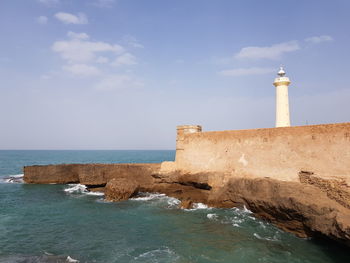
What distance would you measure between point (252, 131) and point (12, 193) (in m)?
20.7

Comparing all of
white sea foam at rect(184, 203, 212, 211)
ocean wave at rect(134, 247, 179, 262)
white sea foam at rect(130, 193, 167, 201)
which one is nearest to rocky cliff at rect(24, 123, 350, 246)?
white sea foam at rect(184, 203, 212, 211)

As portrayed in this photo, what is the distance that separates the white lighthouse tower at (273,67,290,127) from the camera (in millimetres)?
19547

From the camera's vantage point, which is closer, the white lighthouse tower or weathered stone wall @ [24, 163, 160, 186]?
the white lighthouse tower

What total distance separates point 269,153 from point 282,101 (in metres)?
7.10

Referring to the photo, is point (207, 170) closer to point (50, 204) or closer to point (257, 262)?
point (257, 262)

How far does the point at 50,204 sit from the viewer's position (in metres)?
17.8

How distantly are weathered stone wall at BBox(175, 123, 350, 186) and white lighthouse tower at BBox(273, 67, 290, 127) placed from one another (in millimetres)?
5295

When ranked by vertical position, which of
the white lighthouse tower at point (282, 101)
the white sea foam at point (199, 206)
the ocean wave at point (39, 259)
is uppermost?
the white lighthouse tower at point (282, 101)

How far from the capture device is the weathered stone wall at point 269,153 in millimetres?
11336

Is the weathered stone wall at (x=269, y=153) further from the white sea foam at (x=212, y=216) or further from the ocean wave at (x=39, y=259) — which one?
the ocean wave at (x=39, y=259)

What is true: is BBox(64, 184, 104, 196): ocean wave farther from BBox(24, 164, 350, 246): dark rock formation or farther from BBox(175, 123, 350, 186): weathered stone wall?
BBox(175, 123, 350, 186): weathered stone wall

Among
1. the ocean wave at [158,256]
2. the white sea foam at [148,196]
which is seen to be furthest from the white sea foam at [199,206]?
the ocean wave at [158,256]

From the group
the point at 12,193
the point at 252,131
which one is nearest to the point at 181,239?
the point at 252,131

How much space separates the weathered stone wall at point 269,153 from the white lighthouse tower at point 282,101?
5.29 m
